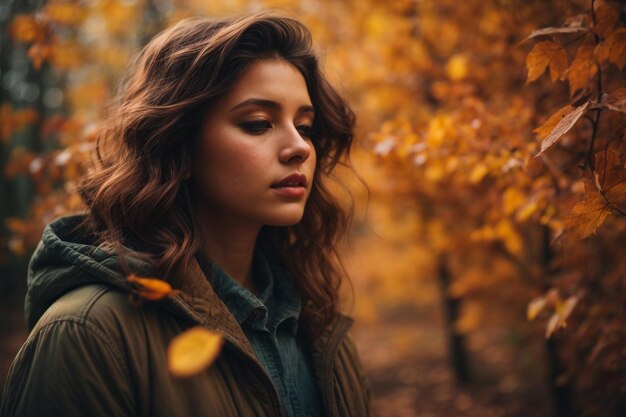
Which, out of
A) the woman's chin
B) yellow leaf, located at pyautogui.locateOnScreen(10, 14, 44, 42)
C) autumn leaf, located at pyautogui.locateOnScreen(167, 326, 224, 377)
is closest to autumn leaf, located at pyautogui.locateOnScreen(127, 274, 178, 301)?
autumn leaf, located at pyautogui.locateOnScreen(167, 326, 224, 377)

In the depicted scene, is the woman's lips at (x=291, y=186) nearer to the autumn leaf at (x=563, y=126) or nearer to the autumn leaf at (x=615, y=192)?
the autumn leaf at (x=563, y=126)

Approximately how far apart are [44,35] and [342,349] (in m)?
2.63

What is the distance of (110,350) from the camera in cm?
143

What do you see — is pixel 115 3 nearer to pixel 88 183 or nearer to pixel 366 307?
pixel 88 183

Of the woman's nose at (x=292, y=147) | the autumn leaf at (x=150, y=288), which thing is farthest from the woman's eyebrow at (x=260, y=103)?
the autumn leaf at (x=150, y=288)

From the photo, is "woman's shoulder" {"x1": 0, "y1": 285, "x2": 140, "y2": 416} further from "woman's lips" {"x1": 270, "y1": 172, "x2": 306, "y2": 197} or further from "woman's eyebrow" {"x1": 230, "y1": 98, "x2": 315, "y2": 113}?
"woman's eyebrow" {"x1": 230, "y1": 98, "x2": 315, "y2": 113}

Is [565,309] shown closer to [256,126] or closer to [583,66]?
[583,66]

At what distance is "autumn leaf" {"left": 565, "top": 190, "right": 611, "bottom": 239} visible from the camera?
5.08 ft

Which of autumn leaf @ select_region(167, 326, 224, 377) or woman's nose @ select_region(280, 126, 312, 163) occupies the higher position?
woman's nose @ select_region(280, 126, 312, 163)

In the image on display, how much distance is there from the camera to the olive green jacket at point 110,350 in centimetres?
136

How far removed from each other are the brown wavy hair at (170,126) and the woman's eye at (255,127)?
0.53ft

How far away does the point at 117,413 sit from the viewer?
140 centimetres

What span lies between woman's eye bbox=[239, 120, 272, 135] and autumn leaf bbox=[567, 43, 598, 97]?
1.16 meters

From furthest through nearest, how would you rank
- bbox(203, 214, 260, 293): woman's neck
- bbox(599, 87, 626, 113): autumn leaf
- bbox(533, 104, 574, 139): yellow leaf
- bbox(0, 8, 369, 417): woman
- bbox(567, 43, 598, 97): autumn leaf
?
bbox(203, 214, 260, 293): woman's neck
bbox(567, 43, 598, 97): autumn leaf
bbox(533, 104, 574, 139): yellow leaf
bbox(0, 8, 369, 417): woman
bbox(599, 87, 626, 113): autumn leaf
